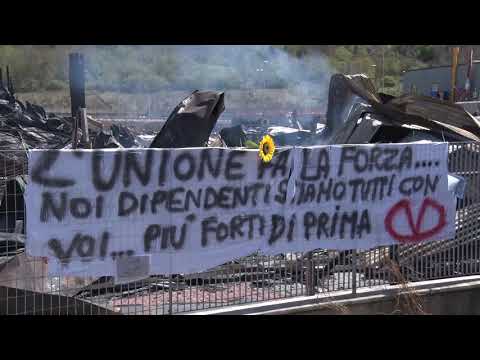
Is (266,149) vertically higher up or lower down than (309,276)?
higher up

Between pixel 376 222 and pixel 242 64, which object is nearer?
pixel 376 222

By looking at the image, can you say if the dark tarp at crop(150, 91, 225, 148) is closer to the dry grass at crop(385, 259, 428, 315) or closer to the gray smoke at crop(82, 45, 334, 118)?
the dry grass at crop(385, 259, 428, 315)

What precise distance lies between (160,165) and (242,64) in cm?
7512

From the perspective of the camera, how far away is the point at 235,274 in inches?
245

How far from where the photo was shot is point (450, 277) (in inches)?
281

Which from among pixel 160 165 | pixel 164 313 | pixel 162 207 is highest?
pixel 160 165

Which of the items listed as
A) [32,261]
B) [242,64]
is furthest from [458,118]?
[242,64]

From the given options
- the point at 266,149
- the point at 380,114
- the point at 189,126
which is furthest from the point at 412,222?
the point at 189,126

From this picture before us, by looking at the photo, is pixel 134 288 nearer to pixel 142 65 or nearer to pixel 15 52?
pixel 15 52

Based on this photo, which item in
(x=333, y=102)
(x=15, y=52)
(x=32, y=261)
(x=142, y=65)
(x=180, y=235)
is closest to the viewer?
(x=32, y=261)

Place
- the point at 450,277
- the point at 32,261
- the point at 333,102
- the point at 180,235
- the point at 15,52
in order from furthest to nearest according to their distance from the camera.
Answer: the point at 15,52
the point at 333,102
the point at 450,277
the point at 180,235
the point at 32,261

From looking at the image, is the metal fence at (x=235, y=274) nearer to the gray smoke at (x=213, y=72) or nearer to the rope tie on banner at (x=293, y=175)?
the rope tie on banner at (x=293, y=175)

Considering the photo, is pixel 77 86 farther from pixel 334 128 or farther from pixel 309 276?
pixel 309 276

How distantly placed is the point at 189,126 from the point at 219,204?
2.16 m
